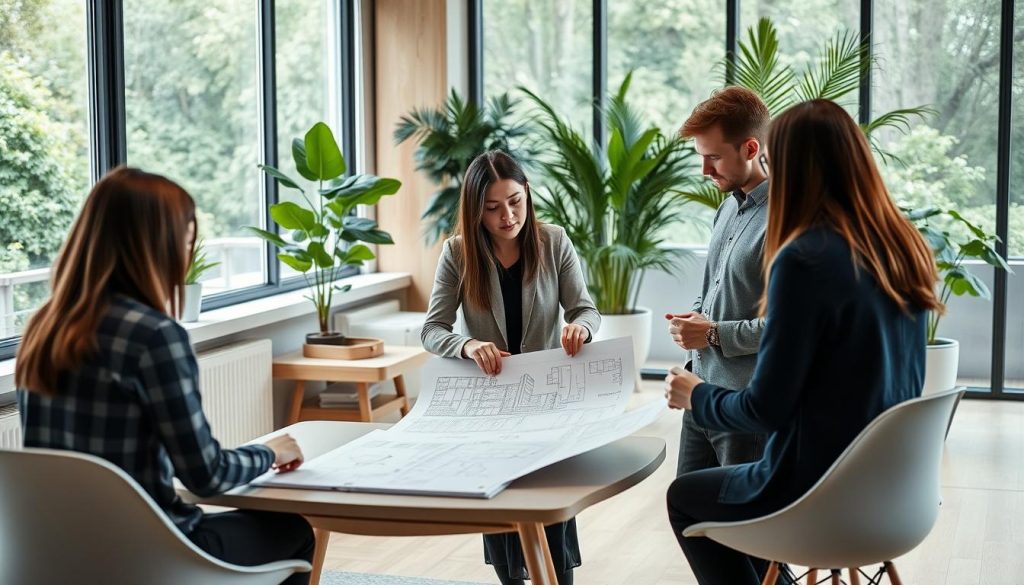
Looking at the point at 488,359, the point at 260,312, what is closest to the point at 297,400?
the point at 260,312

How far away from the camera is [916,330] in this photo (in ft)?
6.66

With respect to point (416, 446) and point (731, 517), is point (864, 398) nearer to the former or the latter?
point (731, 517)

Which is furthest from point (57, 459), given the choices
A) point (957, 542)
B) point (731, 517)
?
point (957, 542)

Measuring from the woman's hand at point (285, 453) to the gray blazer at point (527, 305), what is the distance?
0.80m

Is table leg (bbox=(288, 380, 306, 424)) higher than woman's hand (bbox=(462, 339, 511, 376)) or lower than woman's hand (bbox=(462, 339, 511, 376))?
lower

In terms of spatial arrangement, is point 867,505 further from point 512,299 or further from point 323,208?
point 323,208

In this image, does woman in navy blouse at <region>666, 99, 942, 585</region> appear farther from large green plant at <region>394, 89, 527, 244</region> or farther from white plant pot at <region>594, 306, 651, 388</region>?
white plant pot at <region>594, 306, 651, 388</region>

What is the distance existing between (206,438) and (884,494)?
117 cm

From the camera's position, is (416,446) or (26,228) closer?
(416,446)

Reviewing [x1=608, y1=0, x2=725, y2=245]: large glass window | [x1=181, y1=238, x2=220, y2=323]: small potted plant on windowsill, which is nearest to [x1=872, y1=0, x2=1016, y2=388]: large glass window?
[x1=608, y1=0, x2=725, y2=245]: large glass window

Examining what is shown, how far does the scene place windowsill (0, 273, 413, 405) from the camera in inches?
171

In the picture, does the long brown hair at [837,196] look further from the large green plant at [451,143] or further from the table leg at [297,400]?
the large green plant at [451,143]

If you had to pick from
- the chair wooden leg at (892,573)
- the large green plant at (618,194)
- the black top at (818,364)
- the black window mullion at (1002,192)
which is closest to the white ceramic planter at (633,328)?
the large green plant at (618,194)

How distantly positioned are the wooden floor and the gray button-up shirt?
112 centimetres
